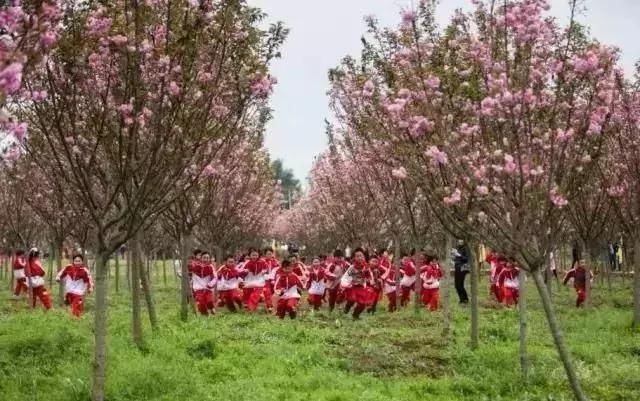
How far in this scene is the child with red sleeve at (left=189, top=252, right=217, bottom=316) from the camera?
67.5ft

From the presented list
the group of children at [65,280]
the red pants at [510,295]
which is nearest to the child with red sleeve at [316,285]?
the red pants at [510,295]

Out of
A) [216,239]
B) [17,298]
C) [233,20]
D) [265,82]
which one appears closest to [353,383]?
[265,82]

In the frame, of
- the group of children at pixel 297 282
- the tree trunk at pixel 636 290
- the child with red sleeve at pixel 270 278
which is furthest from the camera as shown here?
the child with red sleeve at pixel 270 278

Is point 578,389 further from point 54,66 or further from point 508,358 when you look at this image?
point 54,66

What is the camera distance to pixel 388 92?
1166 centimetres

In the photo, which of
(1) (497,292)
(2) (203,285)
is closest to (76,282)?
(2) (203,285)

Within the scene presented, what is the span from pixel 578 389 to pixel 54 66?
646cm

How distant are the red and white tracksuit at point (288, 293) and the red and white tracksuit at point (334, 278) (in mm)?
1616

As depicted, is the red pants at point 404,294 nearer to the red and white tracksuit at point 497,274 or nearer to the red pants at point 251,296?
the red and white tracksuit at point 497,274

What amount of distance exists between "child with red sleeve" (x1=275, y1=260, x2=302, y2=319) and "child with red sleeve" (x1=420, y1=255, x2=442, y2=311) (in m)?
3.98

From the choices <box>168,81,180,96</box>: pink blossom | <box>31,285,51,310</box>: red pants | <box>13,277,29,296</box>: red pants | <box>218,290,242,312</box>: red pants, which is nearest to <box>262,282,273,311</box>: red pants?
<box>218,290,242,312</box>: red pants

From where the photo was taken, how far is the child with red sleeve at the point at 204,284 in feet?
67.5

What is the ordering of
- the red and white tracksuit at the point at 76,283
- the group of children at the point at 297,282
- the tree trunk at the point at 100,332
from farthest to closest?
the group of children at the point at 297,282 → the red and white tracksuit at the point at 76,283 → the tree trunk at the point at 100,332

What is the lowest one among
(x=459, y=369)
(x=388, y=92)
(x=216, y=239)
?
(x=459, y=369)
